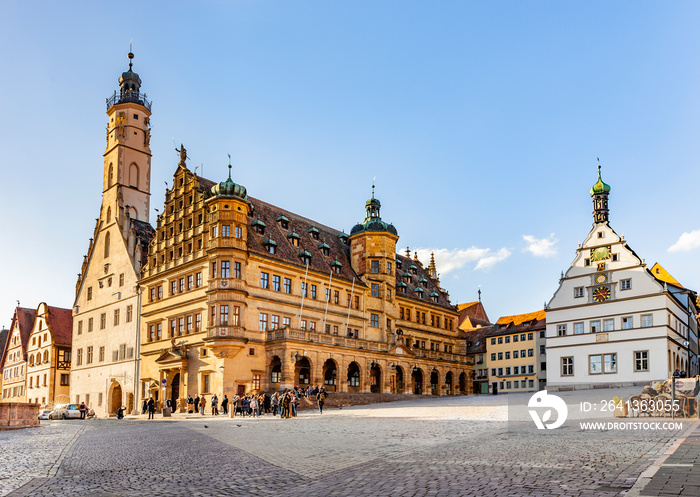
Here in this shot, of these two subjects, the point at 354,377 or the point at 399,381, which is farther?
the point at 399,381

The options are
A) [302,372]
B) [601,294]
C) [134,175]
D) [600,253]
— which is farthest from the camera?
[134,175]

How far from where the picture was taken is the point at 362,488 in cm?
1221

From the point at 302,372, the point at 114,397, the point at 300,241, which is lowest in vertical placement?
the point at 114,397

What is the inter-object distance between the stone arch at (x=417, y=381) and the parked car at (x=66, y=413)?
105 ft

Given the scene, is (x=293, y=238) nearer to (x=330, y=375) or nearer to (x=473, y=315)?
(x=330, y=375)

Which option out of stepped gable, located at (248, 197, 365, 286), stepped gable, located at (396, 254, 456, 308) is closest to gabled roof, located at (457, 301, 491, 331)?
stepped gable, located at (396, 254, 456, 308)

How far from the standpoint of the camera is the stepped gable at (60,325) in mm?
85500

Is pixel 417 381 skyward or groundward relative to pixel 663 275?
groundward

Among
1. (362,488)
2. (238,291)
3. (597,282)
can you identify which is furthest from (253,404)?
(597,282)

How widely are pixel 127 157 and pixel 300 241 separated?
2136 centimetres

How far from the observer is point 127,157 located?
239 ft

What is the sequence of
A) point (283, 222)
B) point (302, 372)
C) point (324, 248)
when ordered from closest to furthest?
point (302, 372)
point (283, 222)
point (324, 248)

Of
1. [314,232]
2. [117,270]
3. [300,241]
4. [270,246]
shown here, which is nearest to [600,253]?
[314,232]

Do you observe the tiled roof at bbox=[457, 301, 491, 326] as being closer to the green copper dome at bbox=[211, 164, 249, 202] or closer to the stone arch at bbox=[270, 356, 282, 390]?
the stone arch at bbox=[270, 356, 282, 390]
